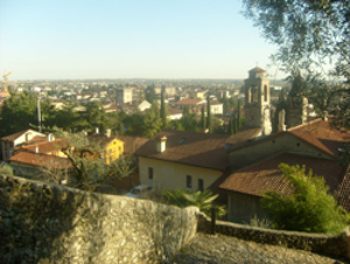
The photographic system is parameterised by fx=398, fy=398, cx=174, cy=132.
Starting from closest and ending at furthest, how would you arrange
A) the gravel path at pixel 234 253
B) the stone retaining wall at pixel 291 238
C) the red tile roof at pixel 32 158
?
the gravel path at pixel 234 253
the stone retaining wall at pixel 291 238
the red tile roof at pixel 32 158

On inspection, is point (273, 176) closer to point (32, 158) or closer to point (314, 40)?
point (314, 40)

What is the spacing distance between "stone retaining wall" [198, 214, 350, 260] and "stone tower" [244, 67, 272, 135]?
23304 millimetres

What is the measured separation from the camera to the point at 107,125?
176 ft

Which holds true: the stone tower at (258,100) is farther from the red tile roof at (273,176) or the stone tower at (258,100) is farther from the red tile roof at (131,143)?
the red tile roof at (273,176)

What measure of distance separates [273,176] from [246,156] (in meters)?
6.04

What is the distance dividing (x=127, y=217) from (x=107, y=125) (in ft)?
153

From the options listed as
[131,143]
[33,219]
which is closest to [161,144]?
[131,143]

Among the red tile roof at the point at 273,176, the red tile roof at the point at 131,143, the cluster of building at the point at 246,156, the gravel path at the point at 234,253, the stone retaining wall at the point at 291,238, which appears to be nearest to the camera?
the gravel path at the point at 234,253

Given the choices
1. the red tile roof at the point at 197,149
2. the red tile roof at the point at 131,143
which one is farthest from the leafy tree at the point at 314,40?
the red tile roof at the point at 131,143

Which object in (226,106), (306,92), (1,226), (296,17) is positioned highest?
(296,17)

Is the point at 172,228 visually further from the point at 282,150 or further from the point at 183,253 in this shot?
the point at 282,150

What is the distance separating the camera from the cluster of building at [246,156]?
1936 cm

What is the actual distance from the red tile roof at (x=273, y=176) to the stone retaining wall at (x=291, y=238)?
22.5ft

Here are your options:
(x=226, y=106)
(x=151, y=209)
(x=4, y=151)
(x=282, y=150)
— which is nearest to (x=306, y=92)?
(x=151, y=209)
